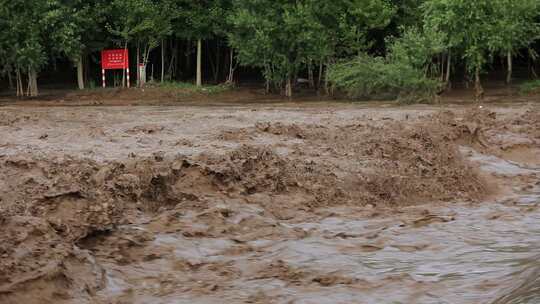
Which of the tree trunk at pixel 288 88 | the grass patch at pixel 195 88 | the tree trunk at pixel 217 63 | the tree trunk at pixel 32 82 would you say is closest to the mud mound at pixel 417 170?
the tree trunk at pixel 288 88

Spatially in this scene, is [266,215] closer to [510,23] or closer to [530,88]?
[510,23]

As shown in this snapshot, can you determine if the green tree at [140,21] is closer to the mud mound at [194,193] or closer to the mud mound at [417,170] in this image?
the mud mound at [194,193]

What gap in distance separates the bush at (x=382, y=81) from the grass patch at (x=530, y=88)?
15.5 ft

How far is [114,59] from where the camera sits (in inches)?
1225

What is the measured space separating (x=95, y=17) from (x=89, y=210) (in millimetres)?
25445

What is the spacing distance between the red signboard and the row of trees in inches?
26.4

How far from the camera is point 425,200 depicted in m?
9.38

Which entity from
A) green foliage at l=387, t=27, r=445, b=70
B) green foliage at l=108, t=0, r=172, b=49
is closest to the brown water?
green foliage at l=387, t=27, r=445, b=70

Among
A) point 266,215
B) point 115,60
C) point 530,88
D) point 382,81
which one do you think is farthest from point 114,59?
point 266,215

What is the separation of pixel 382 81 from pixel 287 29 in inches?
194

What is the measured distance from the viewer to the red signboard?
30812 millimetres

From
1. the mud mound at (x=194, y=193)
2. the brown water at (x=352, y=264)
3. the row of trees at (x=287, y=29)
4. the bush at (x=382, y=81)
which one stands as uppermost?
the row of trees at (x=287, y=29)

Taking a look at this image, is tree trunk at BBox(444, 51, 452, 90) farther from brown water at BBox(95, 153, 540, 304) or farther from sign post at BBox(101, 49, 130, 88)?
brown water at BBox(95, 153, 540, 304)

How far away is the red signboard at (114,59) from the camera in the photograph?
30812 millimetres
